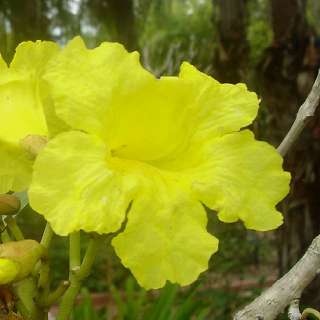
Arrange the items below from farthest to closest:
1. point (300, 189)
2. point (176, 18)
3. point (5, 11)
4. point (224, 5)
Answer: point (176, 18), point (5, 11), point (224, 5), point (300, 189)

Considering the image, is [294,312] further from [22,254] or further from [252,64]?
[252,64]

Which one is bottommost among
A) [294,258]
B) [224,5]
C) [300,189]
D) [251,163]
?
[294,258]

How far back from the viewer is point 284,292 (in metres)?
0.59

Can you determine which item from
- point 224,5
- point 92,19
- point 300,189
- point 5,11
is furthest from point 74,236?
point 92,19

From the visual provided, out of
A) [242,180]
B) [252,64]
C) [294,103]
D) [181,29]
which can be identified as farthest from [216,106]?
[181,29]

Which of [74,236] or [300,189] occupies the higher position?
[74,236]

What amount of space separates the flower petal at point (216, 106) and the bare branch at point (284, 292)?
127mm

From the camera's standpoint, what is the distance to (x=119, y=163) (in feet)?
2.04

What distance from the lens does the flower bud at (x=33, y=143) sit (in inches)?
24.7

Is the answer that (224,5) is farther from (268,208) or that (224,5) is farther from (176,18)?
(176,18)

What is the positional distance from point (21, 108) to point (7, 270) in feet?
0.59

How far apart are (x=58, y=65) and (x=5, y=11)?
4.34 meters

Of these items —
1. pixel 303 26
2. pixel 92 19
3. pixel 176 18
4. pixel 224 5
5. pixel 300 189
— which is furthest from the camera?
pixel 176 18

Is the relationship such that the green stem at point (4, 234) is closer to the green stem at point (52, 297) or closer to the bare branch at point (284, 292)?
the green stem at point (52, 297)
